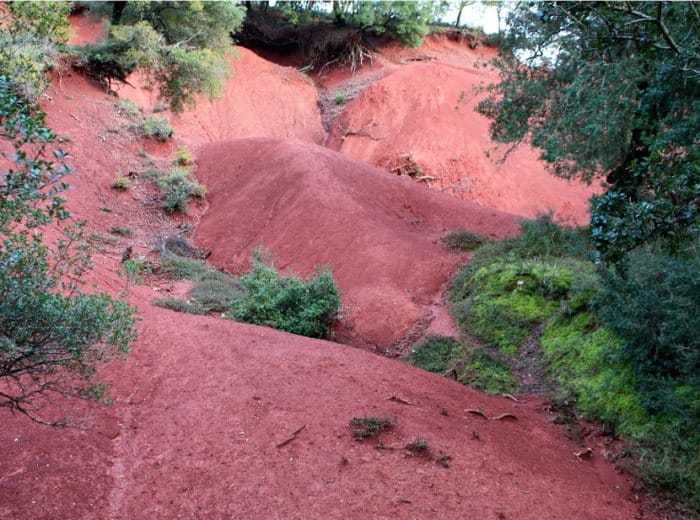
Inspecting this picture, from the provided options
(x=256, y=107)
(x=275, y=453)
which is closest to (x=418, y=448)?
(x=275, y=453)

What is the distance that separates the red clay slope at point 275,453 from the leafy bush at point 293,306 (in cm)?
252

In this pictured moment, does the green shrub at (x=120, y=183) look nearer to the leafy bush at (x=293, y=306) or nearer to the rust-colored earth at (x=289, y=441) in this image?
the rust-colored earth at (x=289, y=441)

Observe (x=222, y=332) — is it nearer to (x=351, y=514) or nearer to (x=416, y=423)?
(x=416, y=423)

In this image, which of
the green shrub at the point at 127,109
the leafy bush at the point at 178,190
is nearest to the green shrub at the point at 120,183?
the leafy bush at the point at 178,190

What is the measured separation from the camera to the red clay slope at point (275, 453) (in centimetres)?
455

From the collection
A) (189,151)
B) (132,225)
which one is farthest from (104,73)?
(132,225)

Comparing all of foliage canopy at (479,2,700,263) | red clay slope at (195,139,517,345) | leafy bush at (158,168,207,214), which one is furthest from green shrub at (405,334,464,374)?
leafy bush at (158,168,207,214)

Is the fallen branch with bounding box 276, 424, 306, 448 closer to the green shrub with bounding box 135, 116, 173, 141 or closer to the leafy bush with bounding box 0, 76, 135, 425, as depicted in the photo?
the leafy bush with bounding box 0, 76, 135, 425

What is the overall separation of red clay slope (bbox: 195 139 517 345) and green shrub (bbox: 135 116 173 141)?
66.8 inches

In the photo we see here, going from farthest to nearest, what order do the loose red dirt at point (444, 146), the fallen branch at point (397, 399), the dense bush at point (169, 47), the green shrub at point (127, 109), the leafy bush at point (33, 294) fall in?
the loose red dirt at point (444, 146) < the dense bush at point (169, 47) < the green shrub at point (127, 109) < the fallen branch at point (397, 399) < the leafy bush at point (33, 294)

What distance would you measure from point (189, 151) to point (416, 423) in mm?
16429

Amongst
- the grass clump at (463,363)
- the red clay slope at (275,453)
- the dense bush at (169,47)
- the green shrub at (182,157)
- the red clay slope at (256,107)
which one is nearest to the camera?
the red clay slope at (275,453)

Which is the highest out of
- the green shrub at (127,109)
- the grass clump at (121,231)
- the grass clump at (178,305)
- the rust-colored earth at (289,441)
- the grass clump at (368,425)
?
the green shrub at (127,109)

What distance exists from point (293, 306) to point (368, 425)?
14.9 feet
